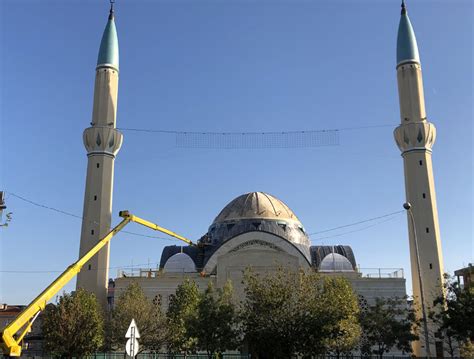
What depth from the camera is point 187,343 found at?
108 ft

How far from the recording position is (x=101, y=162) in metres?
44.1

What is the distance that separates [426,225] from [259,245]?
13.8 metres

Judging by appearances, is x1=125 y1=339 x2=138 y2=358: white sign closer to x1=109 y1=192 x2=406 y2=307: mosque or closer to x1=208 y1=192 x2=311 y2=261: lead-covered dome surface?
x1=109 y1=192 x2=406 y2=307: mosque

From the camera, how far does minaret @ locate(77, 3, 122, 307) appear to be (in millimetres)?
41375

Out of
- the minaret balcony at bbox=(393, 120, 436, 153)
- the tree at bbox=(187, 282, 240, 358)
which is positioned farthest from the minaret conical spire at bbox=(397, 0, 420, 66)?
the tree at bbox=(187, 282, 240, 358)

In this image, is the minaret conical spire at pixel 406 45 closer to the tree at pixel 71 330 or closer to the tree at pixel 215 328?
the tree at pixel 215 328

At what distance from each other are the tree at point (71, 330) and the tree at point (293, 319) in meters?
14.7

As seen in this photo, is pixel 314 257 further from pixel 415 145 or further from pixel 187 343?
pixel 187 343

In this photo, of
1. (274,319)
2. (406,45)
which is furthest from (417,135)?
(274,319)

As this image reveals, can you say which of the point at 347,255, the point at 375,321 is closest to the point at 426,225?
the point at 375,321

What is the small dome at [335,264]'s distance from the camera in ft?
162

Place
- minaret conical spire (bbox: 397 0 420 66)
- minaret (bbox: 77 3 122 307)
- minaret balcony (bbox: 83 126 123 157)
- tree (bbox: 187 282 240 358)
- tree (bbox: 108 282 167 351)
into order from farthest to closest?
minaret conical spire (bbox: 397 0 420 66)
minaret balcony (bbox: 83 126 123 157)
minaret (bbox: 77 3 122 307)
tree (bbox: 108 282 167 351)
tree (bbox: 187 282 240 358)

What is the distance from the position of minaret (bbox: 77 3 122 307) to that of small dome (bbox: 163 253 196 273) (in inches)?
381

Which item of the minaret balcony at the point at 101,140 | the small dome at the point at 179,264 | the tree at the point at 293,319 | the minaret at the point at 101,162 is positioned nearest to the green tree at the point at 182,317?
the minaret at the point at 101,162
